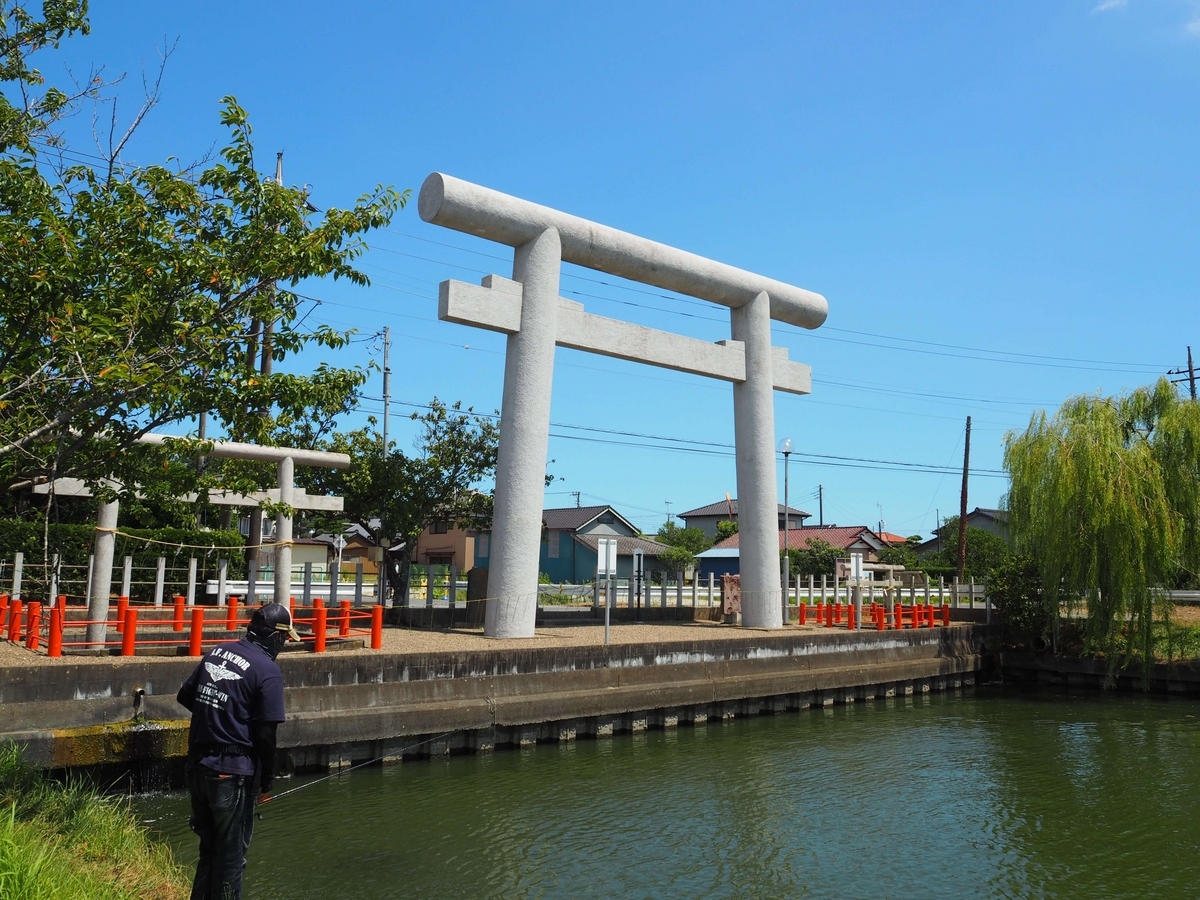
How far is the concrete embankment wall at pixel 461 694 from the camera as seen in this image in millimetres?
10938

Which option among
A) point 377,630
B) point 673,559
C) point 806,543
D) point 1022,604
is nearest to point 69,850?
point 377,630

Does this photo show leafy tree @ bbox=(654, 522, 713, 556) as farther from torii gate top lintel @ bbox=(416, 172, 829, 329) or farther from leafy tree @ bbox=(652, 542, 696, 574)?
torii gate top lintel @ bbox=(416, 172, 829, 329)

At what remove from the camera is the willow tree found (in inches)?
862

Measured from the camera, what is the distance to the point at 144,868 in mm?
7012

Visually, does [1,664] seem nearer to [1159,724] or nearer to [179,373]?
[179,373]

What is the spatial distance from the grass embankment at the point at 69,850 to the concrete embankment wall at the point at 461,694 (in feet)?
4.22

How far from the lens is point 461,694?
14.2 meters

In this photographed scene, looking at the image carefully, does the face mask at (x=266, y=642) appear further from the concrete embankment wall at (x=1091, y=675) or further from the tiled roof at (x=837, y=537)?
the tiled roof at (x=837, y=537)

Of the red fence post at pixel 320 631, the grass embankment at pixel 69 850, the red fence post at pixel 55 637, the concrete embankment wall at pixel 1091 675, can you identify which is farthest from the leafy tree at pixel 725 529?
the grass embankment at pixel 69 850

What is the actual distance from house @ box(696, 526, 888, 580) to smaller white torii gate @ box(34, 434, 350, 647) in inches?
1659

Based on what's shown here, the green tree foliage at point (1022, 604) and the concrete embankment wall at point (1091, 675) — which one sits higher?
the green tree foliage at point (1022, 604)

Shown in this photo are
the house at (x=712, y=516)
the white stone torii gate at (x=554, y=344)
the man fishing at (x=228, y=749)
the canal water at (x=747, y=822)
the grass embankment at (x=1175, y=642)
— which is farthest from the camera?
the house at (x=712, y=516)

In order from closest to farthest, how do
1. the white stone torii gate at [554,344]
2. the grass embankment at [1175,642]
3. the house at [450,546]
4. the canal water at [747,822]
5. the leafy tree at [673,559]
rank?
the canal water at [747,822] → the white stone torii gate at [554,344] → the grass embankment at [1175,642] → the house at [450,546] → the leafy tree at [673,559]

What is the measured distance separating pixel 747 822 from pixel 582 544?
47.5 m
